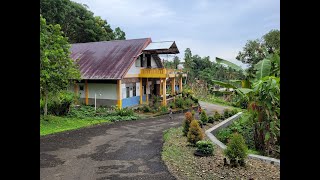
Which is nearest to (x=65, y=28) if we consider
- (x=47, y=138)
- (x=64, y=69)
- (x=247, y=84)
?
(x=64, y=69)

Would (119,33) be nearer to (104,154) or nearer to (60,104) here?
(60,104)

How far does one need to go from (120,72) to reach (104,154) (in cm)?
1164

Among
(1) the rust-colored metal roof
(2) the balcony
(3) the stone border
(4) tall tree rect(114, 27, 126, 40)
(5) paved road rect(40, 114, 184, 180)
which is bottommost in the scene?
(5) paved road rect(40, 114, 184, 180)

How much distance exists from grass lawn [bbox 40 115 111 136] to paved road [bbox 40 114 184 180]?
0.78 m

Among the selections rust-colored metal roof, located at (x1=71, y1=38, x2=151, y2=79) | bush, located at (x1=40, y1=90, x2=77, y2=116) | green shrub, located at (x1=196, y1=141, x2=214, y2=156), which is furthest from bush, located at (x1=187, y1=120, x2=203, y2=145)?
rust-colored metal roof, located at (x1=71, y1=38, x2=151, y2=79)

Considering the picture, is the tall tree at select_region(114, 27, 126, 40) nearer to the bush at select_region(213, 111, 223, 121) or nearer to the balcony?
the balcony

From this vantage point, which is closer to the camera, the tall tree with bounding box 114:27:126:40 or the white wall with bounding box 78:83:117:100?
the white wall with bounding box 78:83:117:100

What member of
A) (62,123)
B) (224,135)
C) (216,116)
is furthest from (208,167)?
(62,123)

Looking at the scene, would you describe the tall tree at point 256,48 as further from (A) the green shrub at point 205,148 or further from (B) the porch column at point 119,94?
(A) the green shrub at point 205,148

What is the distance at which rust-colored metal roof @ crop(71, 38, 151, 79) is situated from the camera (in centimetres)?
2133
